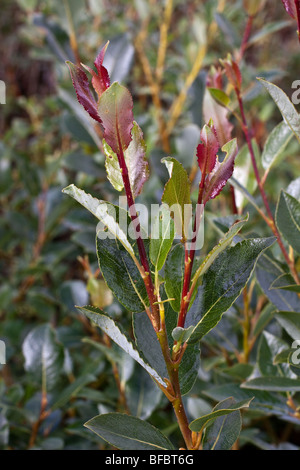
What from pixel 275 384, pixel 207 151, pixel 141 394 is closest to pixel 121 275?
pixel 207 151

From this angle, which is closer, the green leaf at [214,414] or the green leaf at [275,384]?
the green leaf at [214,414]

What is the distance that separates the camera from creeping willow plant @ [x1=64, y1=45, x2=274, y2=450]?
0.43 meters

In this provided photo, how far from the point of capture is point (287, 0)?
0.50 meters

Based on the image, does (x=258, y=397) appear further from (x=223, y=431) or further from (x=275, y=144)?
(x=275, y=144)

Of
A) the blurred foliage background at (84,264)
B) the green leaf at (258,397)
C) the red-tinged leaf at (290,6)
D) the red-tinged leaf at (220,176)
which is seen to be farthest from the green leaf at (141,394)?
the red-tinged leaf at (290,6)

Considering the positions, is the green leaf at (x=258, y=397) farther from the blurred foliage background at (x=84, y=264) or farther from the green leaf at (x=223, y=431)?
the green leaf at (x=223, y=431)

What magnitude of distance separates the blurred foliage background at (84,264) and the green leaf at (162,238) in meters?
0.21

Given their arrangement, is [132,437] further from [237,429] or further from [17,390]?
[17,390]

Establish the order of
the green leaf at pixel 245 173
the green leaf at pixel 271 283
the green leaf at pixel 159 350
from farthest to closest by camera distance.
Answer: the green leaf at pixel 245 173 → the green leaf at pixel 271 283 → the green leaf at pixel 159 350

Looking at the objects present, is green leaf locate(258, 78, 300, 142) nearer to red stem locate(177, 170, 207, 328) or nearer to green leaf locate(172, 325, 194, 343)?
red stem locate(177, 170, 207, 328)

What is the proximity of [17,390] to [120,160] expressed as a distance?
25.4 inches

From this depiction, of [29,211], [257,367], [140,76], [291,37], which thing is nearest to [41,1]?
[140,76]

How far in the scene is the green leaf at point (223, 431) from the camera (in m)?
0.51

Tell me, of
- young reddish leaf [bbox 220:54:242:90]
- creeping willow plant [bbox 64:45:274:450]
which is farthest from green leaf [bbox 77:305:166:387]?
young reddish leaf [bbox 220:54:242:90]
